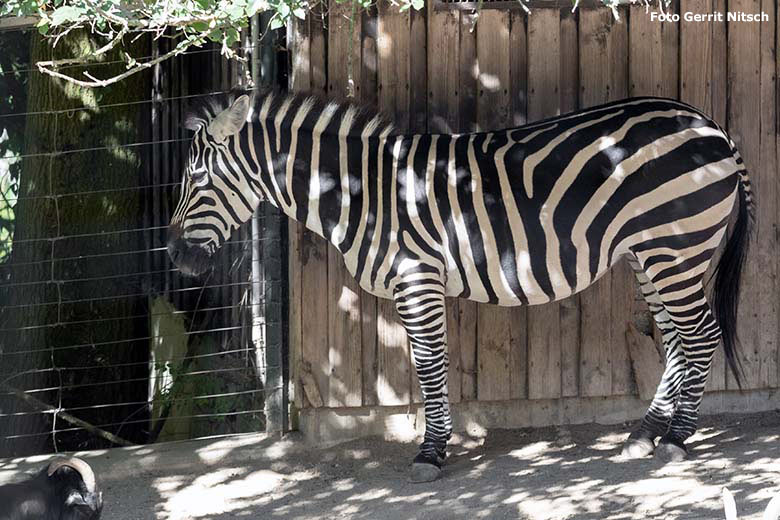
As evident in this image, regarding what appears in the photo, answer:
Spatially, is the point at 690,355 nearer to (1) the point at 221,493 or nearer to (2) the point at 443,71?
(2) the point at 443,71

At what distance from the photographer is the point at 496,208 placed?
5.80 meters

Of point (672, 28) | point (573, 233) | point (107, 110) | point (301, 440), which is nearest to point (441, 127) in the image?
point (573, 233)

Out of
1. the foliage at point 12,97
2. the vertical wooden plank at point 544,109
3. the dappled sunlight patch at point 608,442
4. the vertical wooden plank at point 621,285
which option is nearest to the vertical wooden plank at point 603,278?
the vertical wooden plank at point 621,285

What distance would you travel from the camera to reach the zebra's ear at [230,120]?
5895 millimetres

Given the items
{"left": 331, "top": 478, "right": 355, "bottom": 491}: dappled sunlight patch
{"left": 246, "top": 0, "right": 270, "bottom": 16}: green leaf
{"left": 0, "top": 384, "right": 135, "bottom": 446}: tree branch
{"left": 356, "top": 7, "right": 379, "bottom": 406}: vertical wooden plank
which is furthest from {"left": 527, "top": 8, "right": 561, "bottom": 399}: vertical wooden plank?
{"left": 0, "top": 384, "right": 135, "bottom": 446}: tree branch

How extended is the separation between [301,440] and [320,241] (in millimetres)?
1308

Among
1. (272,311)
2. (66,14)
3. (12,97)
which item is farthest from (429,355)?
(12,97)

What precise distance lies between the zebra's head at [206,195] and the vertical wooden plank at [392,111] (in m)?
1.03

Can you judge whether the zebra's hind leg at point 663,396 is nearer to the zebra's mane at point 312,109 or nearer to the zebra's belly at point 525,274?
the zebra's belly at point 525,274

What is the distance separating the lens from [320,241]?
6.41m

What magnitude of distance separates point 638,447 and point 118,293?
13.6ft

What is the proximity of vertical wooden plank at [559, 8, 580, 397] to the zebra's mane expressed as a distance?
1237mm

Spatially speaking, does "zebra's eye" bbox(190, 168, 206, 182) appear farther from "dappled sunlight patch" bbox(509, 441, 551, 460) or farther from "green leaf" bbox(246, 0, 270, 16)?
"dappled sunlight patch" bbox(509, 441, 551, 460)

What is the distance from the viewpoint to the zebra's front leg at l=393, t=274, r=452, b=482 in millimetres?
5750
